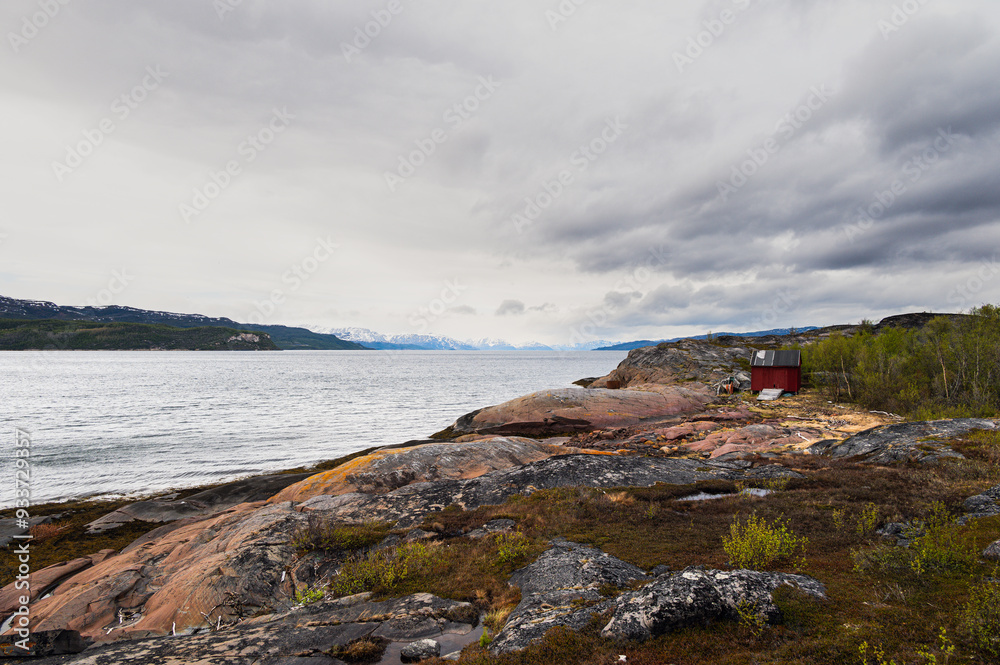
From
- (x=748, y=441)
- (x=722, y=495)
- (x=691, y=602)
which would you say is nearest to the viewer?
(x=691, y=602)

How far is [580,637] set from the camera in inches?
261

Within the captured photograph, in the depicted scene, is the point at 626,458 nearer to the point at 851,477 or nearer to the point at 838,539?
the point at 851,477

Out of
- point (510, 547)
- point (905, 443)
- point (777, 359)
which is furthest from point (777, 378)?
point (510, 547)

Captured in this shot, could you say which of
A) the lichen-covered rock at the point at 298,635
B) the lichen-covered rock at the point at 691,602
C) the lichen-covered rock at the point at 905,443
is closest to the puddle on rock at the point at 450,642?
the lichen-covered rock at the point at 298,635

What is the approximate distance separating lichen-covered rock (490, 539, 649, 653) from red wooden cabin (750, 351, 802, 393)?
51.2 metres

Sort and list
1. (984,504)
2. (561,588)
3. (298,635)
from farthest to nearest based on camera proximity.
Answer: (984,504) < (561,588) < (298,635)

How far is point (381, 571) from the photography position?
34.7 feet

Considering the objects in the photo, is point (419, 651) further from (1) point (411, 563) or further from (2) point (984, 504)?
(2) point (984, 504)

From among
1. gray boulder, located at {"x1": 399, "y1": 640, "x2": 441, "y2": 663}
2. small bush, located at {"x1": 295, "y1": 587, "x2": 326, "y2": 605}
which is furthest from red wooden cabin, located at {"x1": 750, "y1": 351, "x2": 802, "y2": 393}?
gray boulder, located at {"x1": 399, "y1": 640, "x2": 441, "y2": 663}

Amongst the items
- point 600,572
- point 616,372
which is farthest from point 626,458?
point 616,372

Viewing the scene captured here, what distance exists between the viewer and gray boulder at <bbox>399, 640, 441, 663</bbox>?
7.22 m

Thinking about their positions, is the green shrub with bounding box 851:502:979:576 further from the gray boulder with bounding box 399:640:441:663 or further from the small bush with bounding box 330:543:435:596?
the small bush with bounding box 330:543:435:596

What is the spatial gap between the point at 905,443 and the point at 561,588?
20064mm

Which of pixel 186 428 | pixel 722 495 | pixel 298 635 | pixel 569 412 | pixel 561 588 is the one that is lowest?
pixel 186 428
